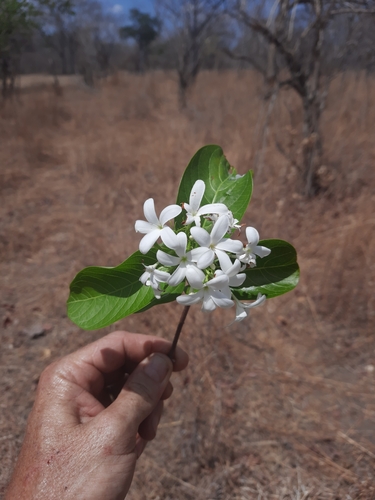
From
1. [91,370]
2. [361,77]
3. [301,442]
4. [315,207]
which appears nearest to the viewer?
[91,370]

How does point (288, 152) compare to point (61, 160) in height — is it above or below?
above

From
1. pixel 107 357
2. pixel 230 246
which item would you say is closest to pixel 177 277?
pixel 230 246

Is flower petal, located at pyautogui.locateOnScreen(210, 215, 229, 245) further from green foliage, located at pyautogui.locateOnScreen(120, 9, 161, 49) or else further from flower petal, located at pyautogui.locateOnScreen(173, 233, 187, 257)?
green foliage, located at pyautogui.locateOnScreen(120, 9, 161, 49)

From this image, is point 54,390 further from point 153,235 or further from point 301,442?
point 301,442

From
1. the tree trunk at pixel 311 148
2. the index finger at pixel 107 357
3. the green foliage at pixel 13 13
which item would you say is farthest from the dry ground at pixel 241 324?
the green foliage at pixel 13 13

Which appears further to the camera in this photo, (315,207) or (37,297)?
(315,207)

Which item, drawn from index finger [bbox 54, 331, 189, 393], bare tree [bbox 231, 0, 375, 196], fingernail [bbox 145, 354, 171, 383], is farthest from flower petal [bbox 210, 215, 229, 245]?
bare tree [bbox 231, 0, 375, 196]

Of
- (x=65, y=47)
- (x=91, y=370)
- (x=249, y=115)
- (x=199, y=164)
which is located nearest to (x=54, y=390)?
(x=91, y=370)

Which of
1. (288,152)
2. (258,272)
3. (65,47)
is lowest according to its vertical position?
(288,152)
